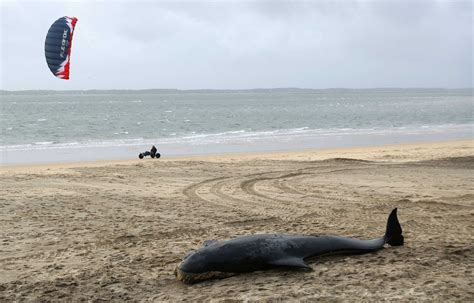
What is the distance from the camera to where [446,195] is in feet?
30.5

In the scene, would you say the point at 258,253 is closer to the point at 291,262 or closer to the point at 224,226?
the point at 291,262

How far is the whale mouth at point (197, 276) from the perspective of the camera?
5062mm

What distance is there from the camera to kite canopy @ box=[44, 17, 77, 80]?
1424 centimetres

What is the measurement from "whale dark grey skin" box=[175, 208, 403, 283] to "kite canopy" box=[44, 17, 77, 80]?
10379mm

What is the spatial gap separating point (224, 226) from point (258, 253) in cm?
199

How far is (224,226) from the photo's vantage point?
7.30 m

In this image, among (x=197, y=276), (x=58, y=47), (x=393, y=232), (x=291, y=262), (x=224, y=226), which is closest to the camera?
(x=197, y=276)

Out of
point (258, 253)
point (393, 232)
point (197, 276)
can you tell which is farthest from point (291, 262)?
point (393, 232)

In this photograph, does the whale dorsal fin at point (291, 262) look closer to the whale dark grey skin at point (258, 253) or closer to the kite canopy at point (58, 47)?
the whale dark grey skin at point (258, 253)

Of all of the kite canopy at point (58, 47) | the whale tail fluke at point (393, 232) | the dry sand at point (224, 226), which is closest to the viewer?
the dry sand at point (224, 226)

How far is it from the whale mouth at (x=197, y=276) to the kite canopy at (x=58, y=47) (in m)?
10.5

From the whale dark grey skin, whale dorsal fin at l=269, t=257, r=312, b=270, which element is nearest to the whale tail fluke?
the whale dark grey skin

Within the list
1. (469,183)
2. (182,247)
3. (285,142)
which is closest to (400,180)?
(469,183)

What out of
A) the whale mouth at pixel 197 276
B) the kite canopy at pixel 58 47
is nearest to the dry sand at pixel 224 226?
the whale mouth at pixel 197 276
